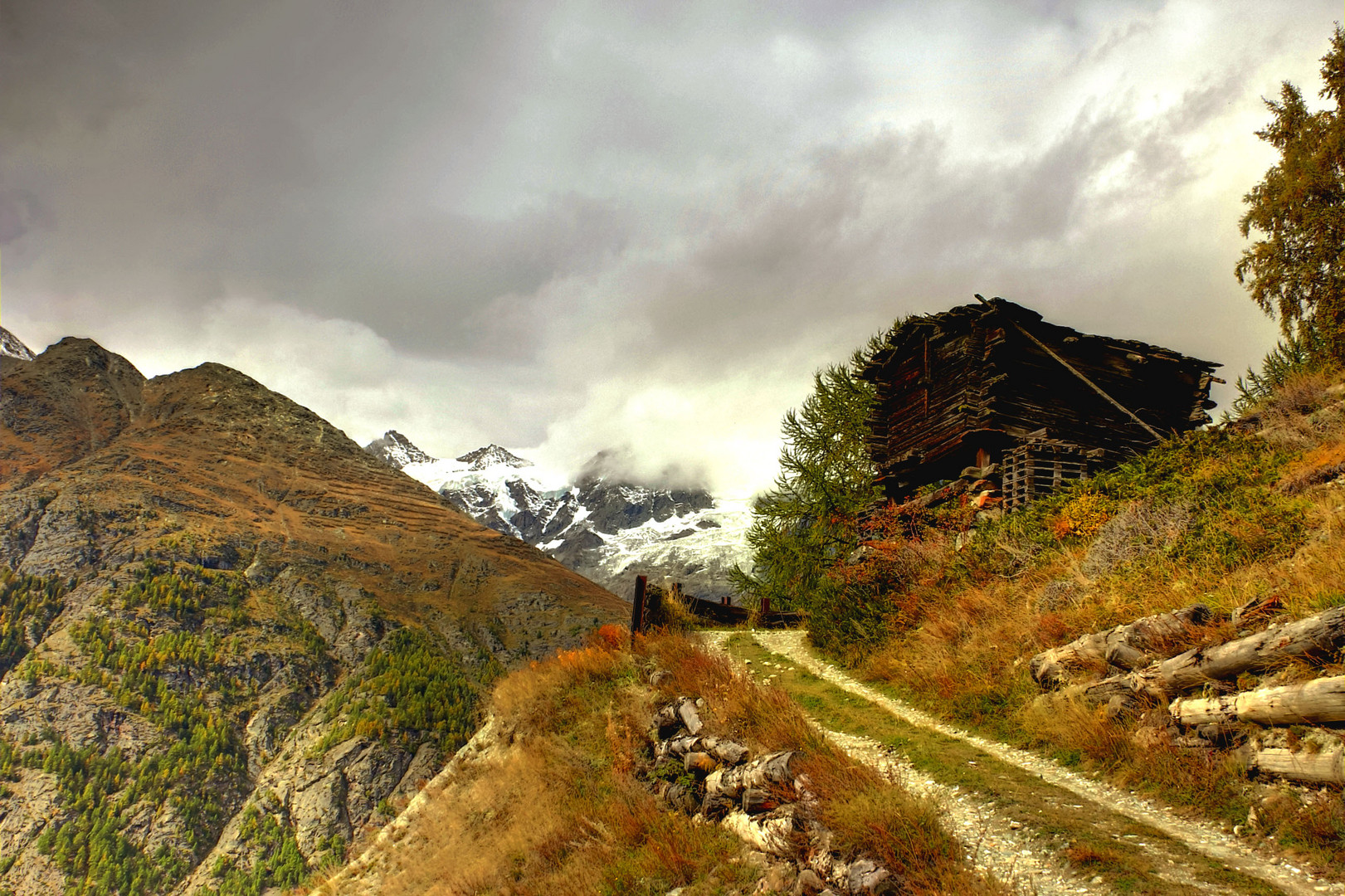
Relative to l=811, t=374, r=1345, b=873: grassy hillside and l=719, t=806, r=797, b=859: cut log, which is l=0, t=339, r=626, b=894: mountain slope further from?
l=719, t=806, r=797, b=859: cut log

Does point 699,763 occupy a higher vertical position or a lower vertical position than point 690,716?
lower

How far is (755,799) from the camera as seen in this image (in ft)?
28.3

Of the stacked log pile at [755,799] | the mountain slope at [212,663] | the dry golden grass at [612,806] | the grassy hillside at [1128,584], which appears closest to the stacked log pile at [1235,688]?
the grassy hillside at [1128,584]

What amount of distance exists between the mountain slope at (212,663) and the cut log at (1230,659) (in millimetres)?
92129

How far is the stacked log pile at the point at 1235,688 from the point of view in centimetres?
620

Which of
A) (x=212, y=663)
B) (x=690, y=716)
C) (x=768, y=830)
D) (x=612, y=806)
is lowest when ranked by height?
(x=212, y=663)

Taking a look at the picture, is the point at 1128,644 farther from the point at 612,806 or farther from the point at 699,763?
the point at 612,806

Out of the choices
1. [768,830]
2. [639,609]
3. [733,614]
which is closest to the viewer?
[768,830]

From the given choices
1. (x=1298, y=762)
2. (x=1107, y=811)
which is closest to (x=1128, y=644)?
(x=1107, y=811)

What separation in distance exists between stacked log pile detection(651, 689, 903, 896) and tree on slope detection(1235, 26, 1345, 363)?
62.3 feet

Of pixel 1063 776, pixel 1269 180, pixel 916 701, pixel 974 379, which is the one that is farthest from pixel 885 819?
pixel 1269 180

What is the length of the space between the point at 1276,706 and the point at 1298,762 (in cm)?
52

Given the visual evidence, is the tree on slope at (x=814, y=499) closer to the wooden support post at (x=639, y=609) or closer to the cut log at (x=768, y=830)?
the wooden support post at (x=639, y=609)

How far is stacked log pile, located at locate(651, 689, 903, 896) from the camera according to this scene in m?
6.99
